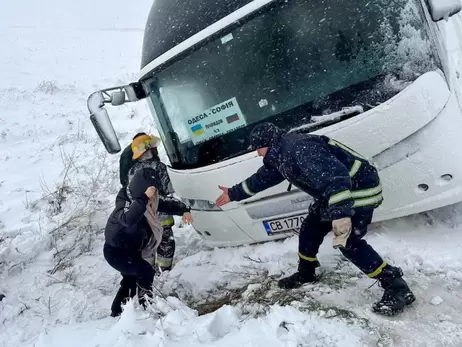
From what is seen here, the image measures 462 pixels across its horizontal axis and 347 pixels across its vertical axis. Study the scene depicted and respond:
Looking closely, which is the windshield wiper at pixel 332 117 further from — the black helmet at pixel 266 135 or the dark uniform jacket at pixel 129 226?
the dark uniform jacket at pixel 129 226

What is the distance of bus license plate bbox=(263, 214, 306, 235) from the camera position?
404cm

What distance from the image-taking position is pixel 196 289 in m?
4.34

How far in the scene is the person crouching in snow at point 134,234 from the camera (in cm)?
373

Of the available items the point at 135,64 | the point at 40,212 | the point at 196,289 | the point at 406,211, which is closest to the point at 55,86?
the point at 135,64

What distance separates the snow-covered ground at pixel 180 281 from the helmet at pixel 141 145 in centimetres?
137

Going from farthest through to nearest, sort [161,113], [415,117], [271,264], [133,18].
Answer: [133,18] → [161,113] → [271,264] → [415,117]

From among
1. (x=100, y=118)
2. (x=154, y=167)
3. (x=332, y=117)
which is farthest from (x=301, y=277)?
(x=100, y=118)

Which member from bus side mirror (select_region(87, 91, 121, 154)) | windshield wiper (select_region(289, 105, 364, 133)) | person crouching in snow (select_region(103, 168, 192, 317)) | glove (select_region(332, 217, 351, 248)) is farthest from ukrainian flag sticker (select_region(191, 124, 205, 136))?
glove (select_region(332, 217, 351, 248))

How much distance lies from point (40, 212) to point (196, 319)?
4497mm

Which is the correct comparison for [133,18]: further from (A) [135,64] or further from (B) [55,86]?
(B) [55,86]

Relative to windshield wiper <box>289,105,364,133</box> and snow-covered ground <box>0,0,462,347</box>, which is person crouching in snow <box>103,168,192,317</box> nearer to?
snow-covered ground <box>0,0,462,347</box>

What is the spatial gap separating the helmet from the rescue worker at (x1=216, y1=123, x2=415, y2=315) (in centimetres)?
141

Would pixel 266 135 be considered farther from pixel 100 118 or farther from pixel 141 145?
pixel 100 118

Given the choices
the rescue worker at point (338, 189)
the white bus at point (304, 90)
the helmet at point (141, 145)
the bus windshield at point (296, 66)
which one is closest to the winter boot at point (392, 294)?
the rescue worker at point (338, 189)
